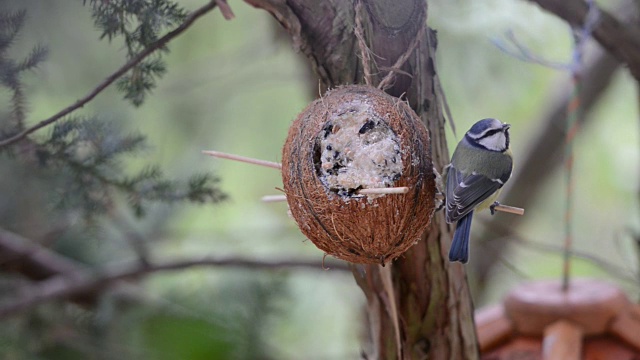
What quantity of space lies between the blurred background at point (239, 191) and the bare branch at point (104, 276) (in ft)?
0.23

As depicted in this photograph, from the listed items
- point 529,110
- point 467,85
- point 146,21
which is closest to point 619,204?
point 529,110

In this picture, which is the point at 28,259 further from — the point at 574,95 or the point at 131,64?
the point at 574,95

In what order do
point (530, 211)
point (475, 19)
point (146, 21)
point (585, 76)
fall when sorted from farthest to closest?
point (530, 211)
point (585, 76)
point (475, 19)
point (146, 21)

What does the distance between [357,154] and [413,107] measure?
7.7 inches

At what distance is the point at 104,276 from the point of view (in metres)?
1.82

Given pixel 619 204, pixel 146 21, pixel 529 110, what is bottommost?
pixel 619 204

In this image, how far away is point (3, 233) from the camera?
6.09ft

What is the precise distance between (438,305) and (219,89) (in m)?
1.95

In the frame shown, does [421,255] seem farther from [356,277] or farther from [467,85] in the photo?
[467,85]

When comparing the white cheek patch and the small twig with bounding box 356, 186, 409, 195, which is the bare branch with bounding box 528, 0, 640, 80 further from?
the small twig with bounding box 356, 186, 409, 195

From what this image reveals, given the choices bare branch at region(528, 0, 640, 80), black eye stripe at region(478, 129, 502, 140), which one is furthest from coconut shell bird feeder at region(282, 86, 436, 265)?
bare branch at region(528, 0, 640, 80)

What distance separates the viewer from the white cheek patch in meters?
0.94

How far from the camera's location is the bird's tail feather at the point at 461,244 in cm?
90

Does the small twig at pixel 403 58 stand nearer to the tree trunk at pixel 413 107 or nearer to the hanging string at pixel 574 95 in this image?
the tree trunk at pixel 413 107
